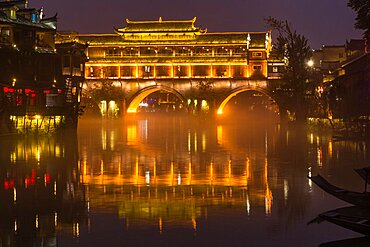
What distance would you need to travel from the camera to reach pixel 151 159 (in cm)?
2986

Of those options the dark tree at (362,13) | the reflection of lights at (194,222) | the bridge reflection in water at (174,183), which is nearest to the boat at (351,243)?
the reflection of lights at (194,222)

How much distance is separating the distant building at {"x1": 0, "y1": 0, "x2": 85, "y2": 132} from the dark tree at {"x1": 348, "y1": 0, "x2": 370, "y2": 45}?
26.6 m

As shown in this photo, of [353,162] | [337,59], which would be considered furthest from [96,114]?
[353,162]

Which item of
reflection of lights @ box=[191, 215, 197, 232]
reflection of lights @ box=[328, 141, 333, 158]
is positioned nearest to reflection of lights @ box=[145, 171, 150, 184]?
reflection of lights @ box=[191, 215, 197, 232]

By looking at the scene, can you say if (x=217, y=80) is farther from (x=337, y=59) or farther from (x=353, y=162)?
(x=353, y=162)

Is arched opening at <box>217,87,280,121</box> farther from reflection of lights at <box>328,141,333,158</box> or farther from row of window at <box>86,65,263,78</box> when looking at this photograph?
reflection of lights at <box>328,141,333,158</box>

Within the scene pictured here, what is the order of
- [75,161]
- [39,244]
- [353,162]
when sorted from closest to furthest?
[39,244] < [353,162] < [75,161]

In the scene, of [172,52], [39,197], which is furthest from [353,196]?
[172,52]

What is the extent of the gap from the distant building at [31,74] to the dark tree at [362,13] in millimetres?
26645

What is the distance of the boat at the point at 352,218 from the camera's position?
36.4ft

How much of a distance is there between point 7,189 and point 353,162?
50.8 feet

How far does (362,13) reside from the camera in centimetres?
3881

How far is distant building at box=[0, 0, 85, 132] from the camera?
49.1 meters

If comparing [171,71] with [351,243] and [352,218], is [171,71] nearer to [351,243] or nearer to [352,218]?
[351,243]
